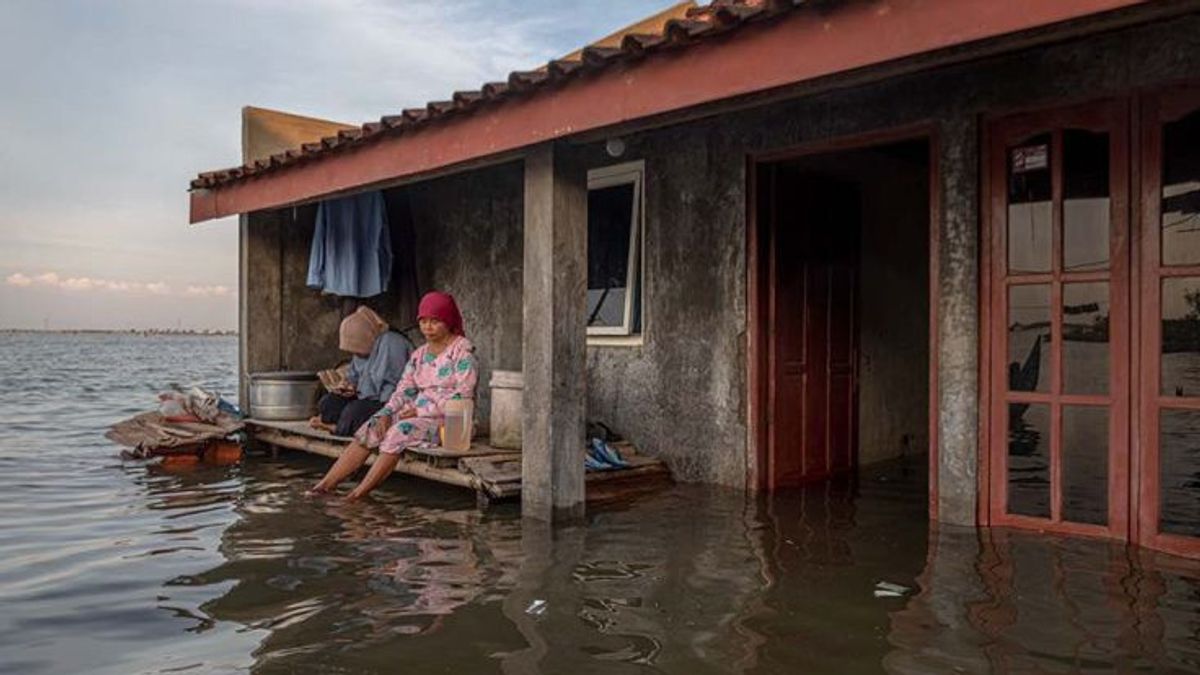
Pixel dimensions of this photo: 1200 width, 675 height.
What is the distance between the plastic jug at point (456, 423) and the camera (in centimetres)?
673

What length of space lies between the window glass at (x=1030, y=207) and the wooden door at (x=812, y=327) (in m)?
1.93

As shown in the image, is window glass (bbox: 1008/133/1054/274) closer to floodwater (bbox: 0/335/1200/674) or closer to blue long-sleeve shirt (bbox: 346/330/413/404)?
floodwater (bbox: 0/335/1200/674)

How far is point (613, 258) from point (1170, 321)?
4292 millimetres

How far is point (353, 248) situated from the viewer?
9.54m

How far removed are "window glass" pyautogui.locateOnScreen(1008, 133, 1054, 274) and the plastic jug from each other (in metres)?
3.82

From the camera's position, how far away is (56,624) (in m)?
3.92

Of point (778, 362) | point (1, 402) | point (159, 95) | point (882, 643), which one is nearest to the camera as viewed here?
point (882, 643)

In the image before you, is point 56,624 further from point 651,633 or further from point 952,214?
point 952,214

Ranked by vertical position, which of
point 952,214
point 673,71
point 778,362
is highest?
point 673,71

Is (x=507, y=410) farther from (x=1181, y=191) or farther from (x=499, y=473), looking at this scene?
(x=1181, y=191)

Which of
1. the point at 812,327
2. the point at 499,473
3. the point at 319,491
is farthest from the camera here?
the point at 812,327

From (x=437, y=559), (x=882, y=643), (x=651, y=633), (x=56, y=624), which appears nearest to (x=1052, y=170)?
(x=882, y=643)

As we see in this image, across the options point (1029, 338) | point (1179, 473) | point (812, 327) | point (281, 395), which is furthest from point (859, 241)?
point (281, 395)

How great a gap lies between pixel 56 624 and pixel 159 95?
453 inches
